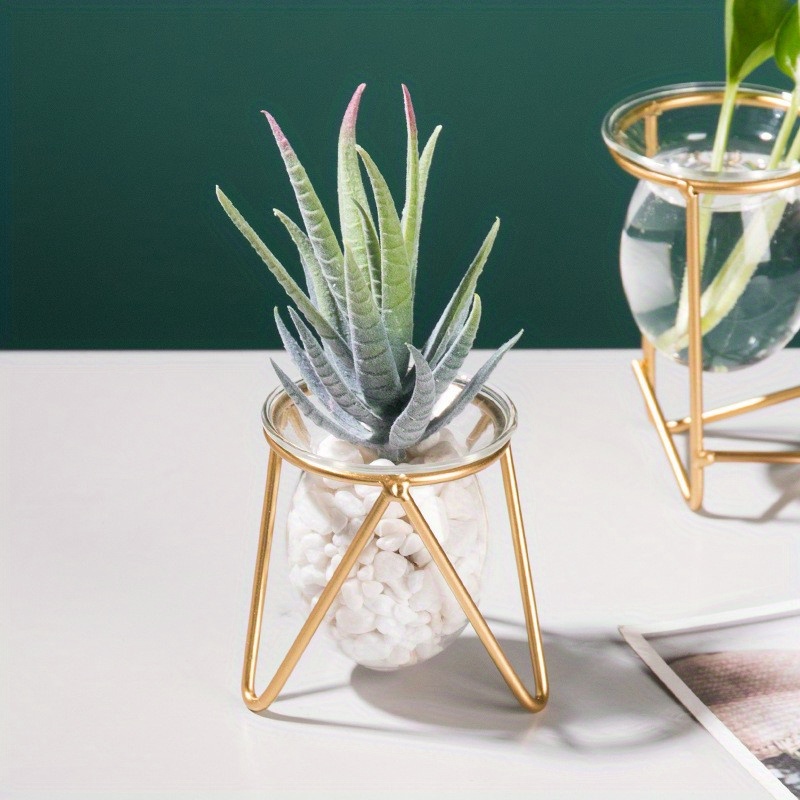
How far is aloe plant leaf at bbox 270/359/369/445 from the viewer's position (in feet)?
2.04

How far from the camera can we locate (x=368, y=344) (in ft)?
1.95

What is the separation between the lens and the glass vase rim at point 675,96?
860mm

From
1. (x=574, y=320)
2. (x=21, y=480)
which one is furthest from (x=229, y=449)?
(x=574, y=320)

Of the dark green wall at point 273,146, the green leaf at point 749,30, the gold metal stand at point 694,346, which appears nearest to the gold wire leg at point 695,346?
the gold metal stand at point 694,346

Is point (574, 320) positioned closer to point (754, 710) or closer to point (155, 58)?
point (155, 58)

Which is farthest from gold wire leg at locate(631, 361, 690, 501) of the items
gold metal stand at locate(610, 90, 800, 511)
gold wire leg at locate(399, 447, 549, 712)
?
gold wire leg at locate(399, 447, 549, 712)

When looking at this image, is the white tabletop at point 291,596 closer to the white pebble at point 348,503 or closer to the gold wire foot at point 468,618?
the gold wire foot at point 468,618

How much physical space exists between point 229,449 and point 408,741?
37 cm

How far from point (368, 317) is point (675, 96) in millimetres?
524

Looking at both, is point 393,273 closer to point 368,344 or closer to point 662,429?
point 368,344

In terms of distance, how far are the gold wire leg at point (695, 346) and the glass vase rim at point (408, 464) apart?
276 mm

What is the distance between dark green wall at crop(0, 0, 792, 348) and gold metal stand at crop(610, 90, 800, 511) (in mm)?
882

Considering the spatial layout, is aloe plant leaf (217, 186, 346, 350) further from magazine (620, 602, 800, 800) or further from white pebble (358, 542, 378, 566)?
magazine (620, 602, 800, 800)

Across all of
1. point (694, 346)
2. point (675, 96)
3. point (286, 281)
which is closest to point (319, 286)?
point (286, 281)
